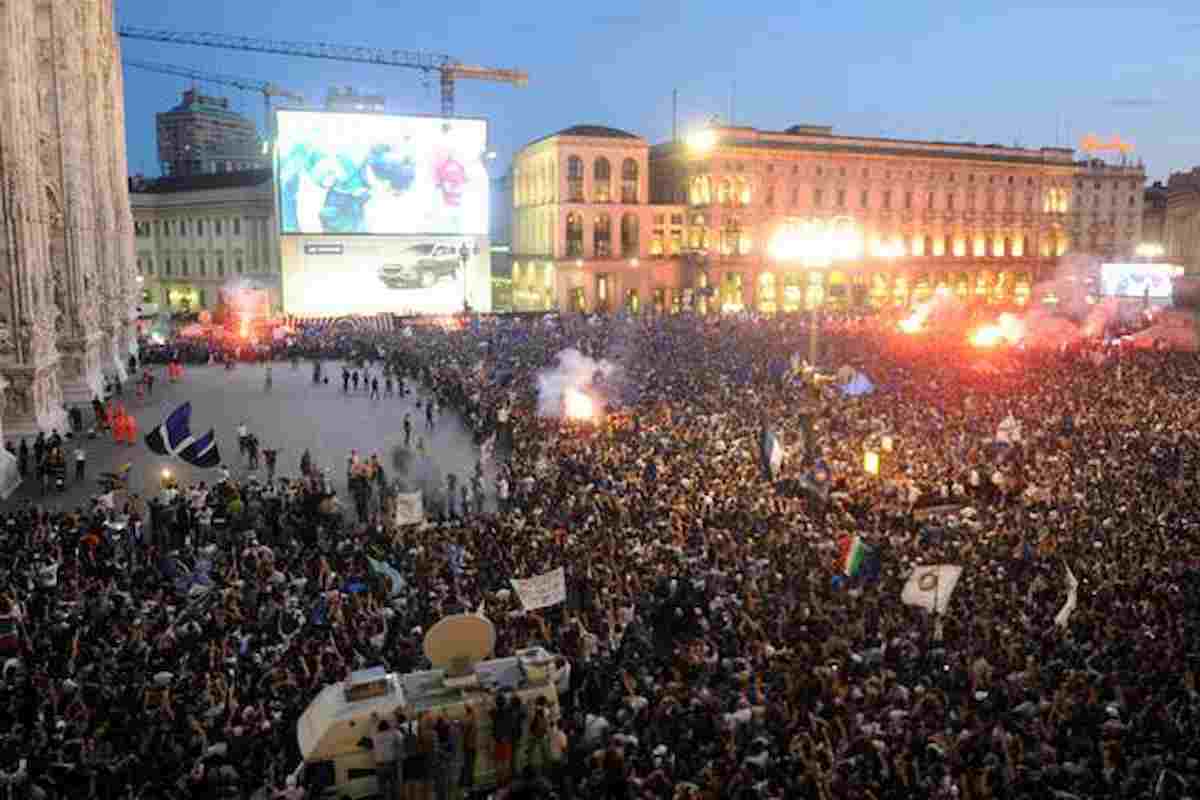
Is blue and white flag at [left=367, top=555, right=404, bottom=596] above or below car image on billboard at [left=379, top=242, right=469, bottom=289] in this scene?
below

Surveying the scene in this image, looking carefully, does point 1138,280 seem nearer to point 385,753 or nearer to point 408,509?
point 408,509

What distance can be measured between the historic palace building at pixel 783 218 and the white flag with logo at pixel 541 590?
5745 cm

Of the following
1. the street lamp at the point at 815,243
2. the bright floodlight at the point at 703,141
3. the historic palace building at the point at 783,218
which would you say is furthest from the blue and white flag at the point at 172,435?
the bright floodlight at the point at 703,141

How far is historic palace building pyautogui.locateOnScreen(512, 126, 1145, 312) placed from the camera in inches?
2926

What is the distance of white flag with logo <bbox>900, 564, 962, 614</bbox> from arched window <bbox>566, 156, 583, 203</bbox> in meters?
63.4

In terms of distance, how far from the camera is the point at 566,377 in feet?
112

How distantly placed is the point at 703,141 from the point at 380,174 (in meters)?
24.0

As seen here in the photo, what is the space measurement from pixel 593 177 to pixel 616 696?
66.1 m

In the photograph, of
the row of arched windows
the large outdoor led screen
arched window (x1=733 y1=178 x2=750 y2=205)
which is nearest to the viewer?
the large outdoor led screen

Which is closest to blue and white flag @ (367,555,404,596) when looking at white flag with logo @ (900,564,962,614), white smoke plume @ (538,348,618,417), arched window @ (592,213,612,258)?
white flag with logo @ (900,564,962,614)

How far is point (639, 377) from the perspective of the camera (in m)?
34.1

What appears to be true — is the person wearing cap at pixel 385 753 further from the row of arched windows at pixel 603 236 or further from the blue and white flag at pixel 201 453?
the row of arched windows at pixel 603 236

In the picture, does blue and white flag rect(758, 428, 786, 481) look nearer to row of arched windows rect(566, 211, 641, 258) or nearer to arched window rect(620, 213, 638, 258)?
row of arched windows rect(566, 211, 641, 258)

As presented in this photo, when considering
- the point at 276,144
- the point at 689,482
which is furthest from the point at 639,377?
the point at 276,144
